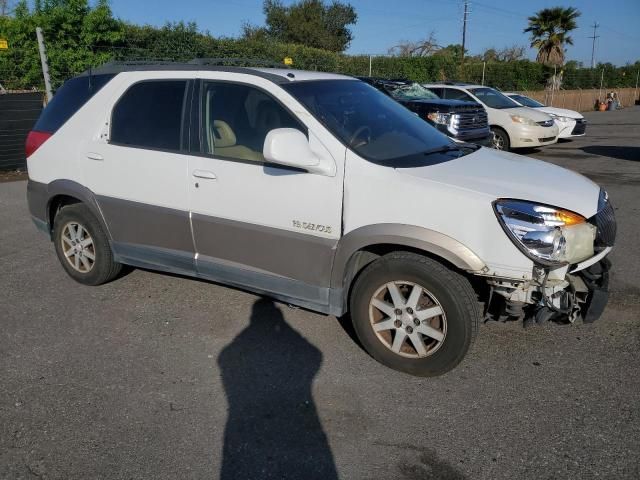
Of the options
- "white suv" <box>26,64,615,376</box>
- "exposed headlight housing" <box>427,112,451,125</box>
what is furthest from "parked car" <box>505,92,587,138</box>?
"white suv" <box>26,64,615,376</box>

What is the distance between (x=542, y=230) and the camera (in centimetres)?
303

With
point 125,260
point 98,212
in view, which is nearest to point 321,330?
point 125,260

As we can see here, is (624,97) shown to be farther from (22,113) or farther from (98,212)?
(98,212)

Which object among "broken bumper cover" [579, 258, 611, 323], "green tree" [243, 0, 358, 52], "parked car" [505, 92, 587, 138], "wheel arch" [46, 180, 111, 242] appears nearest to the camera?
"broken bumper cover" [579, 258, 611, 323]

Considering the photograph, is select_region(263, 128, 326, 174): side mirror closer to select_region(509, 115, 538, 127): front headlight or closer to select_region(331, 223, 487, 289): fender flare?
select_region(331, 223, 487, 289): fender flare

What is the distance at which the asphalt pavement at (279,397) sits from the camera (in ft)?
8.83

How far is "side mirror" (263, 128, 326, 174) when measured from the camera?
3334 millimetres

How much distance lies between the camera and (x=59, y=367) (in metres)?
3.59

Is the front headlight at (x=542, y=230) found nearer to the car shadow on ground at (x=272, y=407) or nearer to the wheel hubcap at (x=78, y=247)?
the car shadow on ground at (x=272, y=407)

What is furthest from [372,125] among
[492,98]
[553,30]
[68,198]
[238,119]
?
[553,30]

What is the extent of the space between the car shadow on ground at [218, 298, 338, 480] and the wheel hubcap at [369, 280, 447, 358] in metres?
0.51

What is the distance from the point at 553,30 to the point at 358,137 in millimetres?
37714

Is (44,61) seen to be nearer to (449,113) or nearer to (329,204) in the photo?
(449,113)

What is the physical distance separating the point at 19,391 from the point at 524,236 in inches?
123
